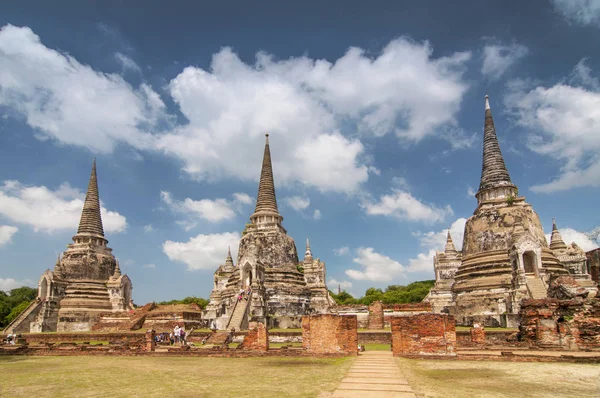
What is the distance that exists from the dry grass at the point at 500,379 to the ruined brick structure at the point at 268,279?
61.1 ft

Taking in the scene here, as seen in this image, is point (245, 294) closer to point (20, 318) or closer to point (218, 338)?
point (218, 338)

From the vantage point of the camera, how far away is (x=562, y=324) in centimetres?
1641

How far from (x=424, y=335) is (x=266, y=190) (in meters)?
29.4

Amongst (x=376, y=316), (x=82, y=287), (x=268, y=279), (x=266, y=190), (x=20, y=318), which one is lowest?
(x=376, y=316)

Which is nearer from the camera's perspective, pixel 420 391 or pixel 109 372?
pixel 420 391

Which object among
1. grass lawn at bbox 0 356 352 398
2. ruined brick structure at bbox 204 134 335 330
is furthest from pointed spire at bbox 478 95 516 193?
grass lawn at bbox 0 356 352 398

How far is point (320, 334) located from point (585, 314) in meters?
9.63

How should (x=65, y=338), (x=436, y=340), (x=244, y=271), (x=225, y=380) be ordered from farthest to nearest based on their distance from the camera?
(x=244, y=271)
(x=65, y=338)
(x=436, y=340)
(x=225, y=380)

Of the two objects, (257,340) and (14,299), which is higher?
(14,299)

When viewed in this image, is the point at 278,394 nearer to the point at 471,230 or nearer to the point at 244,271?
the point at 244,271

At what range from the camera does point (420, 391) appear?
8.37m

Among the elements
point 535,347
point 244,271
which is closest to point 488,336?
point 535,347

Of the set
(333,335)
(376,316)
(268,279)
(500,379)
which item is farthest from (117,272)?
(500,379)

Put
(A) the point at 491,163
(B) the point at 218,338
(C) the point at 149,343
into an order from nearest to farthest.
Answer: (C) the point at 149,343 < (B) the point at 218,338 < (A) the point at 491,163
